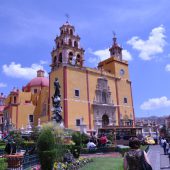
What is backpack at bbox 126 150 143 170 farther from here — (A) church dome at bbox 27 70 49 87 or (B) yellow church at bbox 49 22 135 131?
(A) church dome at bbox 27 70 49 87

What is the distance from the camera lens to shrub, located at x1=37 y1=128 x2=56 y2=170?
9.21m

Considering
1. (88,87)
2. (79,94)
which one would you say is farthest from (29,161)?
(88,87)

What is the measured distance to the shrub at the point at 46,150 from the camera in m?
9.21

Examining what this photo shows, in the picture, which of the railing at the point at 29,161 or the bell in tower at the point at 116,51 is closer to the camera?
the railing at the point at 29,161

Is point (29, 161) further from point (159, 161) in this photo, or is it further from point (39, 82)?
point (39, 82)

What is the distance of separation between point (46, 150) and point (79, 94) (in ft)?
92.5

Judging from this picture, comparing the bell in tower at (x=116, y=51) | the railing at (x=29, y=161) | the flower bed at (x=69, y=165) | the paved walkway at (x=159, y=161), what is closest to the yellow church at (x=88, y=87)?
the bell in tower at (x=116, y=51)

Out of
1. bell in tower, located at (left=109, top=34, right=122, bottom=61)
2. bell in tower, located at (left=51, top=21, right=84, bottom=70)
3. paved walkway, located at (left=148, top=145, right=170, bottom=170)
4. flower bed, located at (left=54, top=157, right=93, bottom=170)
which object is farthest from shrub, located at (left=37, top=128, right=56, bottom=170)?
bell in tower, located at (left=109, top=34, right=122, bottom=61)

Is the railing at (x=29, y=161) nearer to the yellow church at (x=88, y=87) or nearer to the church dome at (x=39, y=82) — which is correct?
the yellow church at (x=88, y=87)

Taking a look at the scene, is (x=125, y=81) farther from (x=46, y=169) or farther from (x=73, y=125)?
(x=46, y=169)

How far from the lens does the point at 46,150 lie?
932 centimetres

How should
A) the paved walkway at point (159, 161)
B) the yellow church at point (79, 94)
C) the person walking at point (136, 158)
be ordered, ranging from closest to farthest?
1. the person walking at point (136, 158)
2. the paved walkway at point (159, 161)
3. the yellow church at point (79, 94)

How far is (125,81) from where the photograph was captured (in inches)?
1799

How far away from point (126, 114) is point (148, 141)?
11.6m
